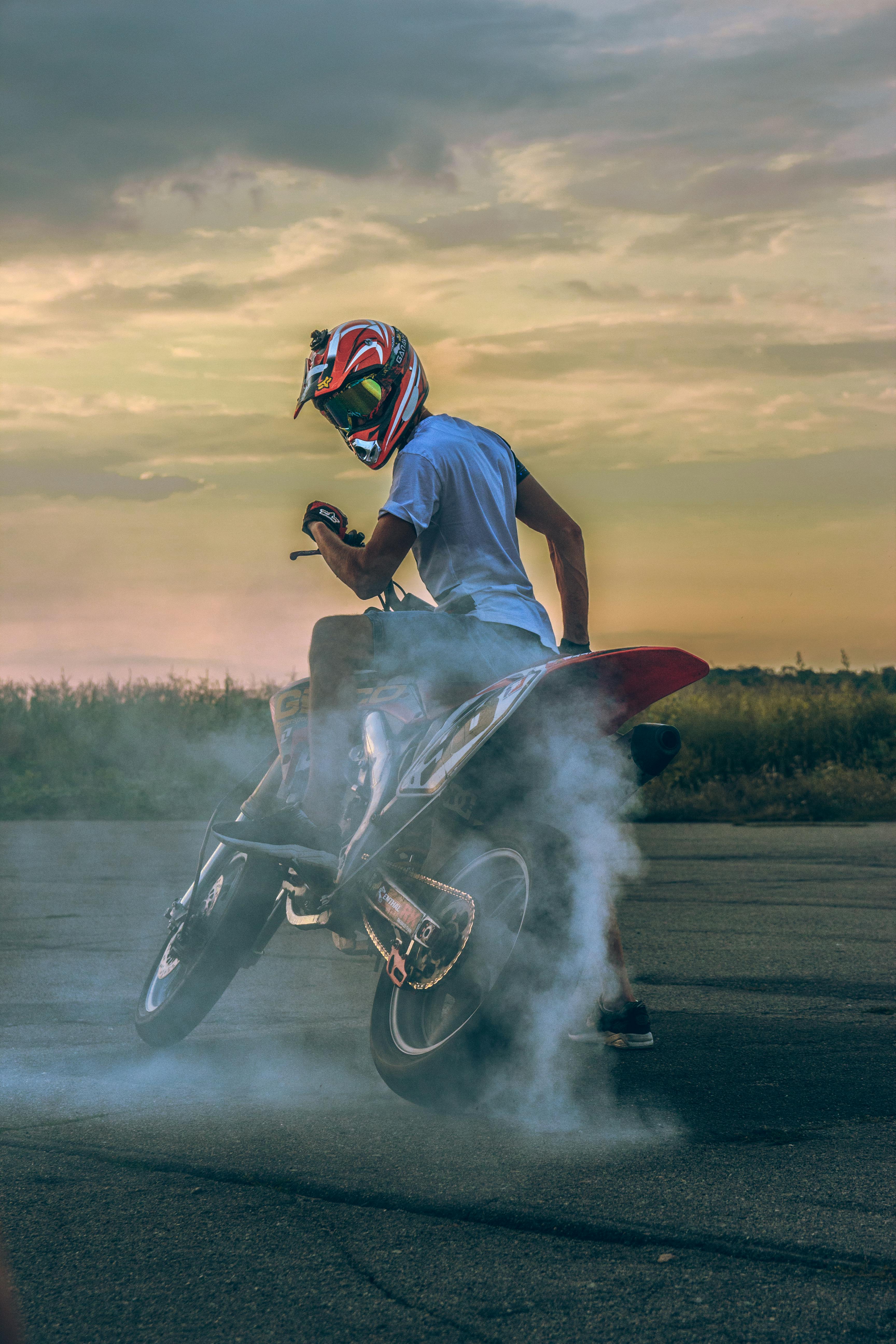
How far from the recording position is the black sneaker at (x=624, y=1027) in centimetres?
459

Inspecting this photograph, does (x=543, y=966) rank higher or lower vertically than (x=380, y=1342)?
higher

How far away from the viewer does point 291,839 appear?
13.6ft

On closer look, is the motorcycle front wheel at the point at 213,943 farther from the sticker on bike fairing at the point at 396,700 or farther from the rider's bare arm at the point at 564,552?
the rider's bare arm at the point at 564,552

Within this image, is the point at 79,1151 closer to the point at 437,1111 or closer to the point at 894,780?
the point at 437,1111

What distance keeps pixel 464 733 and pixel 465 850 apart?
0.34 metres

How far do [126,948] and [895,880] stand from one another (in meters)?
5.50

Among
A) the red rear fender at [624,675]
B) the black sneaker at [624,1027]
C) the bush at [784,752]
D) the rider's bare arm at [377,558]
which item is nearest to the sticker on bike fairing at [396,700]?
the rider's bare arm at [377,558]

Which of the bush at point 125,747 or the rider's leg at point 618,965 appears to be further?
the bush at point 125,747

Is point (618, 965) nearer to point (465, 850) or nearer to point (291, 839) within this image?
point (465, 850)

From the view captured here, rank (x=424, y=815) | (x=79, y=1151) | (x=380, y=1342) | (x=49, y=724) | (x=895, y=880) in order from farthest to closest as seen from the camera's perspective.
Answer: (x=49, y=724), (x=895, y=880), (x=424, y=815), (x=79, y=1151), (x=380, y=1342)

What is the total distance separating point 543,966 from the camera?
3613 mm

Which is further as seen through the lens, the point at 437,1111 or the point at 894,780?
the point at 894,780

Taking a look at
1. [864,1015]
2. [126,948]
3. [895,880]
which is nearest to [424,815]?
[864,1015]

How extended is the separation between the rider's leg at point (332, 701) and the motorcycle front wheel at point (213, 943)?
1.43 feet
